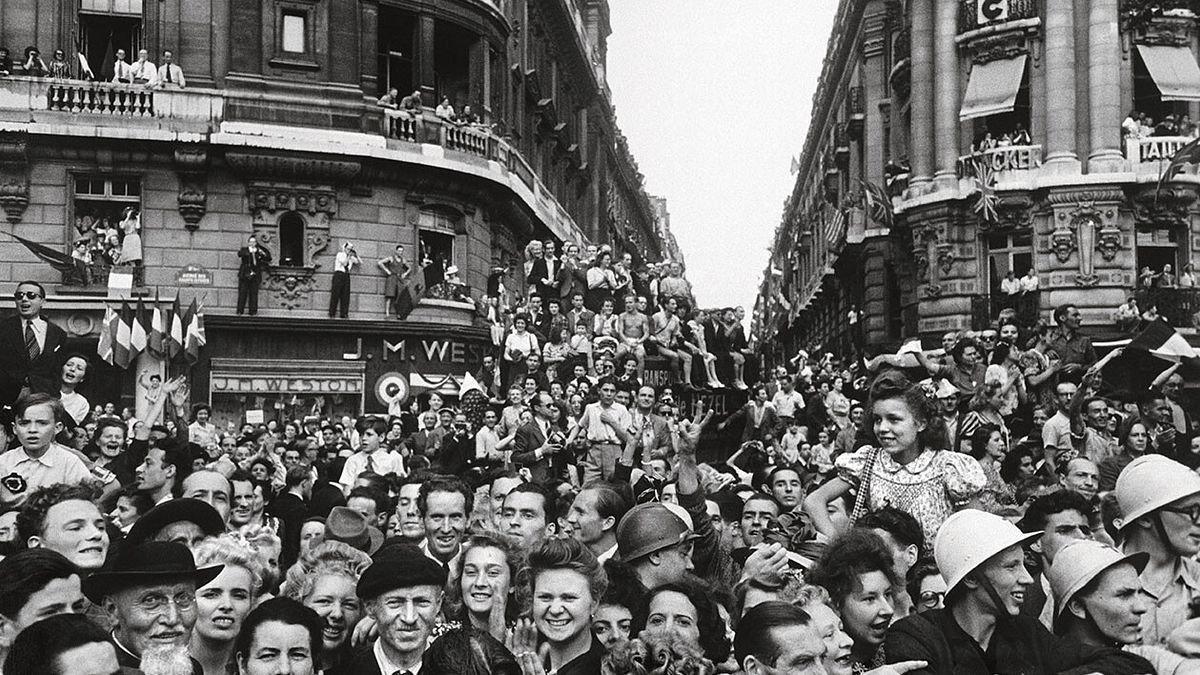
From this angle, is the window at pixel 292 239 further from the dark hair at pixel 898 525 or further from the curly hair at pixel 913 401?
the dark hair at pixel 898 525

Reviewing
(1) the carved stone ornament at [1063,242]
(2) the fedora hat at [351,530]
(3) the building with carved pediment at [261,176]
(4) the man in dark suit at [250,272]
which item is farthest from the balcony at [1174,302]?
(2) the fedora hat at [351,530]

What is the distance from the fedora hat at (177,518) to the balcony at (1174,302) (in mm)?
24358

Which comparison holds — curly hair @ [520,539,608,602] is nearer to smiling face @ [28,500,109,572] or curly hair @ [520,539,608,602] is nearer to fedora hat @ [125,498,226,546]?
fedora hat @ [125,498,226,546]

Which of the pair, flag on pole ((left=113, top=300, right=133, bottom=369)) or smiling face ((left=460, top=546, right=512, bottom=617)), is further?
flag on pole ((left=113, top=300, right=133, bottom=369))

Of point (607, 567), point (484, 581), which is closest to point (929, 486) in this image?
point (607, 567)

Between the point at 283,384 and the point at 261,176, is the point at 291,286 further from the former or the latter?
the point at 261,176

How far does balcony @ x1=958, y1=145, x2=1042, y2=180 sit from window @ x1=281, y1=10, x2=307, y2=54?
1605 cm

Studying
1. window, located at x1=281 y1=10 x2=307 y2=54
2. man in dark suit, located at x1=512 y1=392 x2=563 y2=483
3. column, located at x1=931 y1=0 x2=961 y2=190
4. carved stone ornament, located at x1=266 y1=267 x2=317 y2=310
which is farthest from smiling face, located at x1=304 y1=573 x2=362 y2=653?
column, located at x1=931 y1=0 x2=961 y2=190

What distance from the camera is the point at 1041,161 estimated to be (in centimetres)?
2808

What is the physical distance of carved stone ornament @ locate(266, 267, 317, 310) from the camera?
78.1ft

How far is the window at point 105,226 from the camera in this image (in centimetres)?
2297

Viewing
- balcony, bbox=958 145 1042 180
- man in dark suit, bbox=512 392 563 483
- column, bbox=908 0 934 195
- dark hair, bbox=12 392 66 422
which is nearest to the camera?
dark hair, bbox=12 392 66 422

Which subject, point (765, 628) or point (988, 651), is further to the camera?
point (988, 651)

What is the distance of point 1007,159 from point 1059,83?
2.07 m
